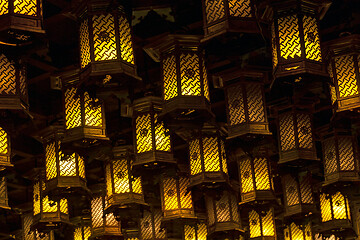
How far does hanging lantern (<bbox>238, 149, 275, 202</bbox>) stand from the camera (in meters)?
11.5

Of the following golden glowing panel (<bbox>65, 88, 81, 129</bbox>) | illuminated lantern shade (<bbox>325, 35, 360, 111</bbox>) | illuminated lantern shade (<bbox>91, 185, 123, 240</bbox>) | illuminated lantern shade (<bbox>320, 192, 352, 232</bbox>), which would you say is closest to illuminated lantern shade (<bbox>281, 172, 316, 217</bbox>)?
illuminated lantern shade (<bbox>320, 192, 352, 232</bbox>)

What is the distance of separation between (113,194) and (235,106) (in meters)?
2.25

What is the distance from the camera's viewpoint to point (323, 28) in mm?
10977

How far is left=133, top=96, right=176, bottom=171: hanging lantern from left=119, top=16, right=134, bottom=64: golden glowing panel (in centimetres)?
184

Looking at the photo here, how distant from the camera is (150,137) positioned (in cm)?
1026

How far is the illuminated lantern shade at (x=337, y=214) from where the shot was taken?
12.8 meters

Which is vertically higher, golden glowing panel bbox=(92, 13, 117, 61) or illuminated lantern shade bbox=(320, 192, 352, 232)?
golden glowing panel bbox=(92, 13, 117, 61)

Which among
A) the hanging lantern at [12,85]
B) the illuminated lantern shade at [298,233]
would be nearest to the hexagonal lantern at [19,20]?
the hanging lantern at [12,85]

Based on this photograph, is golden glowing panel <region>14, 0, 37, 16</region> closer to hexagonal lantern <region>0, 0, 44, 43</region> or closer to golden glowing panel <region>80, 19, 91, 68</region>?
hexagonal lantern <region>0, 0, 44, 43</region>

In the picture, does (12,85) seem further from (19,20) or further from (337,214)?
(337,214)

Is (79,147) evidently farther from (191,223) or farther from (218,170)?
(191,223)

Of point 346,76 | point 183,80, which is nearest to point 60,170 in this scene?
point 183,80

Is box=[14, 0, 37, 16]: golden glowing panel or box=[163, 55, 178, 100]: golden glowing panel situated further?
box=[163, 55, 178, 100]: golden glowing panel

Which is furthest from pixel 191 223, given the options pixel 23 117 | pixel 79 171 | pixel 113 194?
pixel 23 117
